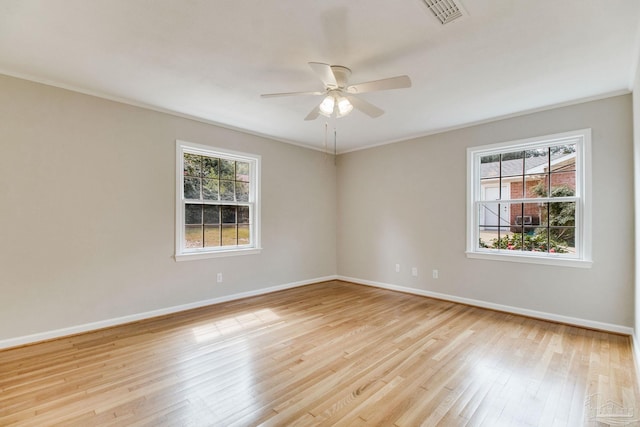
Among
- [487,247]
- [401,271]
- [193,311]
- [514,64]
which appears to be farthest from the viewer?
[401,271]

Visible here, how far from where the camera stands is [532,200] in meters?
3.75

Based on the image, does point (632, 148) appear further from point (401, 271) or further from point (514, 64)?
point (401, 271)

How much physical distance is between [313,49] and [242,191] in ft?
9.07

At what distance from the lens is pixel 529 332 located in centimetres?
322

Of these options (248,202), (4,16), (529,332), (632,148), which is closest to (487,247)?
(529,332)

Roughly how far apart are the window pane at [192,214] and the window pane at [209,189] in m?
0.19

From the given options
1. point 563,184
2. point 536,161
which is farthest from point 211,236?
point 563,184

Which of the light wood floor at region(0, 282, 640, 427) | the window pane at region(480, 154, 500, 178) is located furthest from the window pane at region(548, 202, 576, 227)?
the light wood floor at region(0, 282, 640, 427)

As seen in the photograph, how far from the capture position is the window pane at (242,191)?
4.62 metres

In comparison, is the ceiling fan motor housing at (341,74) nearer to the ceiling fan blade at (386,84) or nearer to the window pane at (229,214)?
the ceiling fan blade at (386,84)

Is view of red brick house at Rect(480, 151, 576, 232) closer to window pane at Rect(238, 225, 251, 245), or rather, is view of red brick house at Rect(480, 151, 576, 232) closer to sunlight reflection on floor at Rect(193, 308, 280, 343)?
sunlight reflection on floor at Rect(193, 308, 280, 343)

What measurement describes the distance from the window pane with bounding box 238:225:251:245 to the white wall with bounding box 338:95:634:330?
1.96m

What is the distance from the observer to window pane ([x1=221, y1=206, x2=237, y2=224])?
443 centimetres

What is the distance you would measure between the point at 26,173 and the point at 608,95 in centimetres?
598
